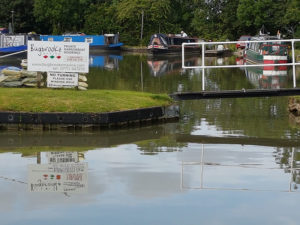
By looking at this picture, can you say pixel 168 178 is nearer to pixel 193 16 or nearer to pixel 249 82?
pixel 249 82

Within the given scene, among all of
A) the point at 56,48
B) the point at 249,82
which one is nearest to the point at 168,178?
the point at 56,48

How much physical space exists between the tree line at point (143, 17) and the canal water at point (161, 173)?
163ft

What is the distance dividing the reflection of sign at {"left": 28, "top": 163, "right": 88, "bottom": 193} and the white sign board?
21.5 ft

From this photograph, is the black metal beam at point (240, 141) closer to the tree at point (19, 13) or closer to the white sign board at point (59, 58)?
the white sign board at point (59, 58)

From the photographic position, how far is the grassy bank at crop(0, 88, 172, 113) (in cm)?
1733

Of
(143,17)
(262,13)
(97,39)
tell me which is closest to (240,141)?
(262,13)

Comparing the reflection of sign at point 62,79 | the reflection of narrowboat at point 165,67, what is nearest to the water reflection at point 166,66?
the reflection of narrowboat at point 165,67

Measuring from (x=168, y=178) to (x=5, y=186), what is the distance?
2674 millimetres

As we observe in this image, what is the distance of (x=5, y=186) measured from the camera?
1125 centimetres

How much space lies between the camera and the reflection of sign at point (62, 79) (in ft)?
63.4

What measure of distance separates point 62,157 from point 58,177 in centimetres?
200

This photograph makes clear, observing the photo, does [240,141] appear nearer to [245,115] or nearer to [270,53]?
[245,115]

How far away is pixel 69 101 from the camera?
57.9 feet

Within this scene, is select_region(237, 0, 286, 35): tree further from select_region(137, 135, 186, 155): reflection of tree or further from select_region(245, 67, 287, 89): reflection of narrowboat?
select_region(137, 135, 186, 155): reflection of tree
